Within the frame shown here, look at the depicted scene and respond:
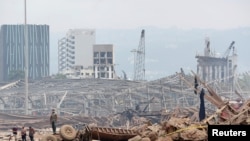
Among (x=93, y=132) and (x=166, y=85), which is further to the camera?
(x=166, y=85)

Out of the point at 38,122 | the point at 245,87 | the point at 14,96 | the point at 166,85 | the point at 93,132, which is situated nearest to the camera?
the point at 93,132

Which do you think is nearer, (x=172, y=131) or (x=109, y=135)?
(x=172, y=131)

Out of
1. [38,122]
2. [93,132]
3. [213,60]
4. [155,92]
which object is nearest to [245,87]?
[213,60]

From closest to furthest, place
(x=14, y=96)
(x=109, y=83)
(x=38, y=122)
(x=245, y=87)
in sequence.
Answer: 1. (x=38, y=122)
2. (x=14, y=96)
3. (x=109, y=83)
4. (x=245, y=87)

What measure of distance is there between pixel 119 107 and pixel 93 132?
94.4m

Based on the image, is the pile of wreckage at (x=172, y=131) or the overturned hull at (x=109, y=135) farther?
the overturned hull at (x=109, y=135)

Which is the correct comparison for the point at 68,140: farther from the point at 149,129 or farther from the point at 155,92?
the point at 155,92

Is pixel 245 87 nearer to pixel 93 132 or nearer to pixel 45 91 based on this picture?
pixel 45 91

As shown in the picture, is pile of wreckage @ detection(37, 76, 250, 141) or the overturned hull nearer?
pile of wreckage @ detection(37, 76, 250, 141)

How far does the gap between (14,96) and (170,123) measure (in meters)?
104

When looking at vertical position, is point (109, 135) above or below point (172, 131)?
below

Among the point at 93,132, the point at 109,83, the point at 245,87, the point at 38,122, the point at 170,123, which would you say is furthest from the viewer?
the point at 245,87

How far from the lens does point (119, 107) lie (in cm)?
13212

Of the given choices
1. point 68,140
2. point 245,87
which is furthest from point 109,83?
point 68,140
